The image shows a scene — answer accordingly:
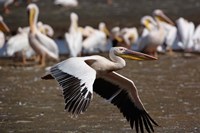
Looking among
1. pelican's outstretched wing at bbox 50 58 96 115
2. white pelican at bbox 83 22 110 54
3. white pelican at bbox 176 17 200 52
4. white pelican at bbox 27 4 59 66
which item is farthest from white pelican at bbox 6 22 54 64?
pelican's outstretched wing at bbox 50 58 96 115

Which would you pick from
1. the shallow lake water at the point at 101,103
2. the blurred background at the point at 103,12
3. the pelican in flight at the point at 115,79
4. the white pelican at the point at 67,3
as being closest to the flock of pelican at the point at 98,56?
the pelican in flight at the point at 115,79

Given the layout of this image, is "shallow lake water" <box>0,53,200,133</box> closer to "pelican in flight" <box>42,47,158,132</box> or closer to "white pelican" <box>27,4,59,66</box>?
"pelican in flight" <box>42,47,158,132</box>

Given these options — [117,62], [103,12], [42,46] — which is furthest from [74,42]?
[103,12]

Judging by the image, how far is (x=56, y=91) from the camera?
27.7 feet

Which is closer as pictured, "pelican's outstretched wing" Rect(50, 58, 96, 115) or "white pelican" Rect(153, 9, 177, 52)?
"pelican's outstretched wing" Rect(50, 58, 96, 115)

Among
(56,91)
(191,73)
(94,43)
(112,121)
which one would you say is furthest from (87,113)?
(94,43)

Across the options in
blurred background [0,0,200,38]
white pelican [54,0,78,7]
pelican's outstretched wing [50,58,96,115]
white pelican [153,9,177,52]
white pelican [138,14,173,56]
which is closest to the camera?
pelican's outstretched wing [50,58,96,115]

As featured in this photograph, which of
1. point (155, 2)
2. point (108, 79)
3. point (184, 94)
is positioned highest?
point (108, 79)

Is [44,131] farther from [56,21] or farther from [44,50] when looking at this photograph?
[56,21]

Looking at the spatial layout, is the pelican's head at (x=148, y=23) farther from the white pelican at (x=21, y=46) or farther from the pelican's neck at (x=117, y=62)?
the pelican's neck at (x=117, y=62)

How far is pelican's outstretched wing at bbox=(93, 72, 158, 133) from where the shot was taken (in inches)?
232

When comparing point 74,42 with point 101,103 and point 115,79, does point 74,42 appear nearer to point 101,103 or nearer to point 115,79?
point 101,103

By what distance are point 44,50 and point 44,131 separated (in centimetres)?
503

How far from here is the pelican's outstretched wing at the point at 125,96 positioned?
5.89 metres
